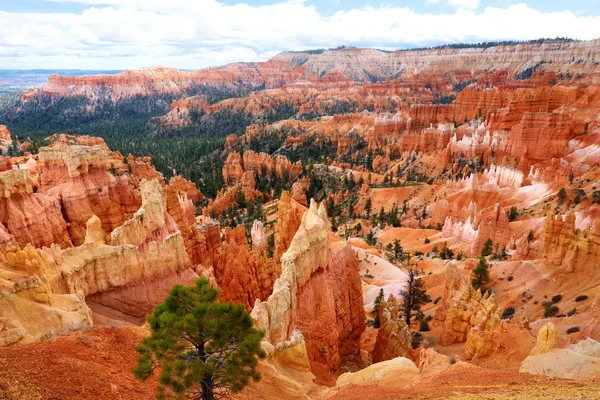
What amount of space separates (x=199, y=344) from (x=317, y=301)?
10329mm

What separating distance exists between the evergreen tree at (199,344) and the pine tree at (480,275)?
2526cm

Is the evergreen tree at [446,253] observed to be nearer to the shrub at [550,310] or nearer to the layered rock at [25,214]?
the shrub at [550,310]

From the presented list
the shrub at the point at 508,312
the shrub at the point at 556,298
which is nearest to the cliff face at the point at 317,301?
the shrub at the point at 508,312

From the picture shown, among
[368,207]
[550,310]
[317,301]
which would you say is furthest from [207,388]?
[368,207]

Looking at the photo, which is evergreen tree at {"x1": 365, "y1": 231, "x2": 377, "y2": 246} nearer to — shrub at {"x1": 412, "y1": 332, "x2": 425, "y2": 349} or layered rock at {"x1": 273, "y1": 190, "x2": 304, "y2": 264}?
layered rock at {"x1": 273, "y1": 190, "x2": 304, "y2": 264}

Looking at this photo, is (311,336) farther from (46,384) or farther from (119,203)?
(119,203)

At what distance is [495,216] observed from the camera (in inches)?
1715

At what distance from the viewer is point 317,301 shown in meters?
18.1

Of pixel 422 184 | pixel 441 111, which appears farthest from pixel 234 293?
pixel 441 111

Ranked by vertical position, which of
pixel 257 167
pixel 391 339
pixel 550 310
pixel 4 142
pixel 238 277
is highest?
pixel 4 142

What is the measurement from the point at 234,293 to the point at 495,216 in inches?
1267

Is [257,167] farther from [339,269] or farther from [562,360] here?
[562,360]

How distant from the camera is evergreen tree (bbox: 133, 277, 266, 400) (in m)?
7.66

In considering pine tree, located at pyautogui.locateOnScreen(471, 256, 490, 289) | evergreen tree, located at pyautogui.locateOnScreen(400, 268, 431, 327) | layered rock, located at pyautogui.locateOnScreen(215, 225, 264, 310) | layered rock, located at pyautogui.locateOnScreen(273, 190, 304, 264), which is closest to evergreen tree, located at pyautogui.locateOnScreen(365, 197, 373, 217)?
pine tree, located at pyautogui.locateOnScreen(471, 256, 490, 289)
